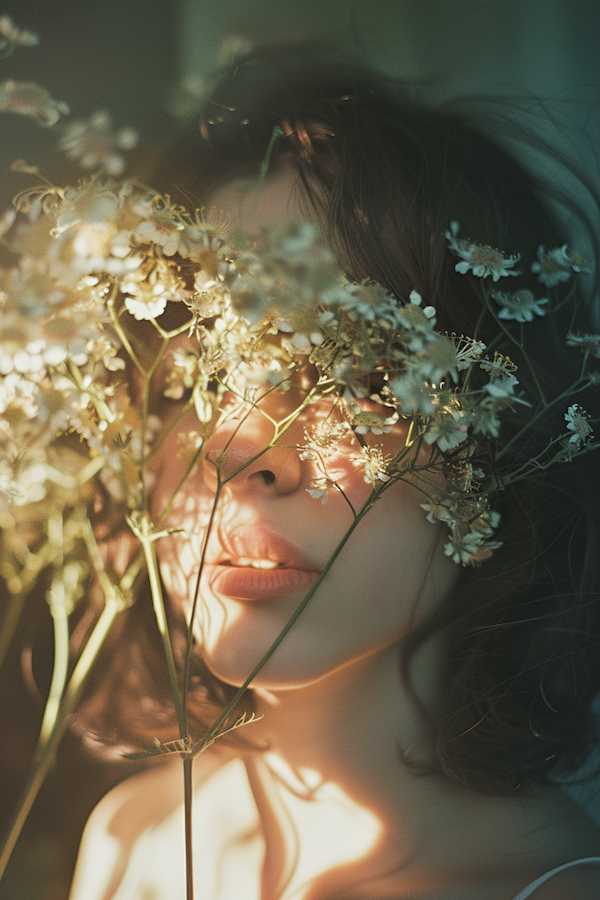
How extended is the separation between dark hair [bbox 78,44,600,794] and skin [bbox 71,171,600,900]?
4cm

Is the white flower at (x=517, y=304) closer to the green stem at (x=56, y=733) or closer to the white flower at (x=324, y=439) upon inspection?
the white flower at (x=324, y=439)

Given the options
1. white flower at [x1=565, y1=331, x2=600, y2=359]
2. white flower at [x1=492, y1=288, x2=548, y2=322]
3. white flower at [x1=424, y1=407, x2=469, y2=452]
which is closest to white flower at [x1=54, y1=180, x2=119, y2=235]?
white flower at [x1=424, y1=407, x2=469, y2=452]

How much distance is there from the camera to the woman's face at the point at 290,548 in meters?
0.68

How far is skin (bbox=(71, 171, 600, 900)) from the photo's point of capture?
2.26ft

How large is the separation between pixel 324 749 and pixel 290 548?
290 millimetres

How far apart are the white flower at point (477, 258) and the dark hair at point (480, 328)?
0.02 meters

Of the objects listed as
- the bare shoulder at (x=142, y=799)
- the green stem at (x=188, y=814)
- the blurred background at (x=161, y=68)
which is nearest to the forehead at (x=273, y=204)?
the blurred background at (x=161, y=68)

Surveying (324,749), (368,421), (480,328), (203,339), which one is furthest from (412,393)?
(324,749)

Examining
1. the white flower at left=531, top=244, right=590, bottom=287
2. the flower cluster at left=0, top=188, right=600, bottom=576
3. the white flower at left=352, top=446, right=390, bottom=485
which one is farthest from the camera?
the white flower at left=531, top=244, right=590, bottom=287

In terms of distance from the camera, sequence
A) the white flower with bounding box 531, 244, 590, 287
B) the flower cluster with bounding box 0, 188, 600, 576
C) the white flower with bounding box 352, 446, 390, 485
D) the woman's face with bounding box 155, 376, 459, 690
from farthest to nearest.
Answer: the white flower with bounding box 531, 244, 590, 287, the woman's face with bounding box 155, 376, 459, 690, the white flower with bounding box 352, 446, 390, 485, the flower cluster with bounding box 0, 188, 600, 576

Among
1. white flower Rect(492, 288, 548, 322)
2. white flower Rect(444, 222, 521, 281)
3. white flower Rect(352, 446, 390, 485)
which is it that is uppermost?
white flower Rect(444, 222, 521, 281)

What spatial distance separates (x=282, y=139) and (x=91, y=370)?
0.40 meters

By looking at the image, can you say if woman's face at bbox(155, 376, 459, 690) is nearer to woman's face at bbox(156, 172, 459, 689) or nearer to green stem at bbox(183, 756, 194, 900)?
woman's face at bbox(156, 172, 459, 689)

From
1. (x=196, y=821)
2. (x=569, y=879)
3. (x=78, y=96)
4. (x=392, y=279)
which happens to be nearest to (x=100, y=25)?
(x=78, y=96)
